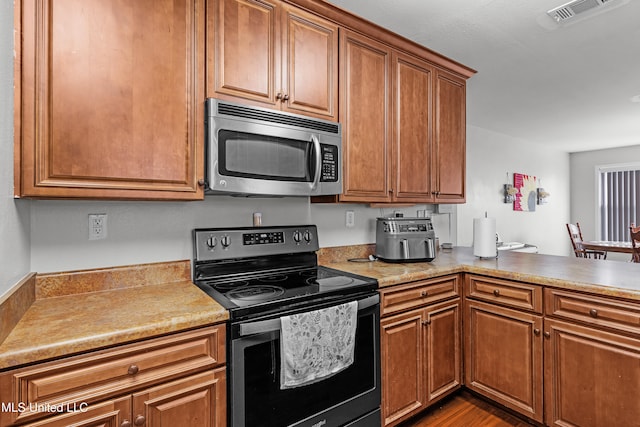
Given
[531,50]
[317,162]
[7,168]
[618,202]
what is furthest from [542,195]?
[7,168]

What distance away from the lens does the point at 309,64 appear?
1.90 m

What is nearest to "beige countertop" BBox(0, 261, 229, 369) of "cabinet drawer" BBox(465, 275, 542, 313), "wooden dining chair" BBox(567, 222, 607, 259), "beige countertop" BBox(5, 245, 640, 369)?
"beige countertop" BBox(5, 245, 640, 369)

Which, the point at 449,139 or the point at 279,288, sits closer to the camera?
the point at 279,288

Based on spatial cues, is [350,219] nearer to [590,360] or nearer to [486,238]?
[486,238]

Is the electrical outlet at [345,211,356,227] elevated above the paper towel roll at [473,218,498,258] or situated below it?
above

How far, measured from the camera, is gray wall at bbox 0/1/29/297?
3.49 feet

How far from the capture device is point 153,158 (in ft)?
4.74

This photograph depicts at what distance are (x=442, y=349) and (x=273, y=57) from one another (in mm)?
1963

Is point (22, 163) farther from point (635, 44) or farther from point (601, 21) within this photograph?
point (635, 44)

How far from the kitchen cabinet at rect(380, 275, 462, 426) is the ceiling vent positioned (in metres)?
1.68

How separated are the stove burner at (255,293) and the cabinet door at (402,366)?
2.06 ft

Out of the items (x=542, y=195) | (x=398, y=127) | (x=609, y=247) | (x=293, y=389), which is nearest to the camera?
(x=293, y=389)

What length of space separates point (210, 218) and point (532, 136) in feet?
18.2

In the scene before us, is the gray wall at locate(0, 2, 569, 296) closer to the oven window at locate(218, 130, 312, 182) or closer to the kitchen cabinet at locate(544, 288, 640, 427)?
the oven window at locate(218, 130, 312, 182)
